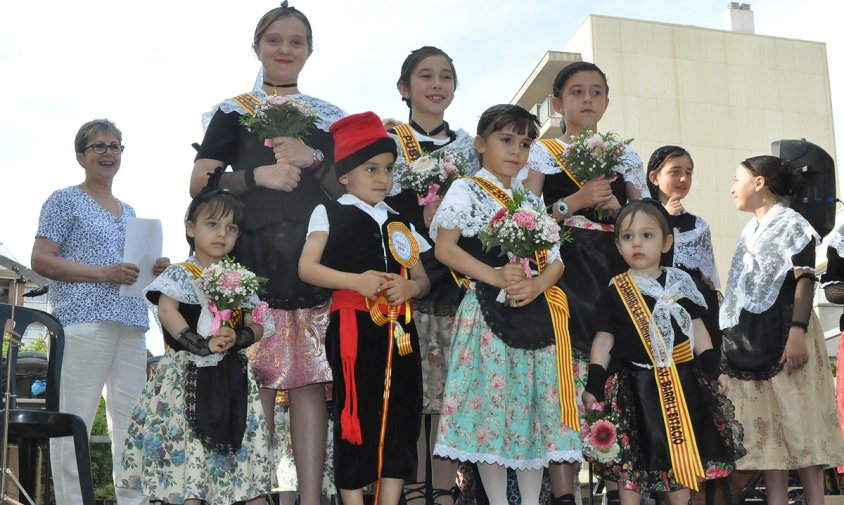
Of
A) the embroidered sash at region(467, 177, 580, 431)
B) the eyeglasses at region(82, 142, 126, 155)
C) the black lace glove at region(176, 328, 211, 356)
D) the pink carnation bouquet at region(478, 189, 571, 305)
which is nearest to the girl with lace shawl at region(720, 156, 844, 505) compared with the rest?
the embroidered sash at region(467, 177, 580, 431)

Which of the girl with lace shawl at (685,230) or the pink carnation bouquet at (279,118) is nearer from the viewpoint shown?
the pink carnation bouquet at (279,118)

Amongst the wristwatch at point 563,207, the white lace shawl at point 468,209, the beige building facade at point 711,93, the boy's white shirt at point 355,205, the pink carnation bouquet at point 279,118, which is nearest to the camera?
the boy's white shirt at point 355,205

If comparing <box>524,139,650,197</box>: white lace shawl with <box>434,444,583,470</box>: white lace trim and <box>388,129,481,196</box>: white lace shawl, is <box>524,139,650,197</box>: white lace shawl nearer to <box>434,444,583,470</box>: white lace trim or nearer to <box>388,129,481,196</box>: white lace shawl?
<box>388,129,481,196</box>: white lace shawl

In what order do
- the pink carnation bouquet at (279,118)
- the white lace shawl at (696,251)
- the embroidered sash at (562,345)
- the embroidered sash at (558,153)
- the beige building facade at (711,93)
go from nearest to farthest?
1. the embroidered sash at (562,345)
2. the pink carnation bouquet at (279,118)
3. the embroidered sash at (558,153)
4. the white lace shawl at (696,251)
5. the beige building facade at (711,93)

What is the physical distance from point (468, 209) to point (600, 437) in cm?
125

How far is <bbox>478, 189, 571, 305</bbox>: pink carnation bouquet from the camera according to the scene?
14.4 feet

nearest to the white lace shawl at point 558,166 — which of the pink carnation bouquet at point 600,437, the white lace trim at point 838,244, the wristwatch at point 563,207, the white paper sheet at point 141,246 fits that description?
the wristwatch at point 563,207

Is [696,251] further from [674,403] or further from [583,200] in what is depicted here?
[674,403]

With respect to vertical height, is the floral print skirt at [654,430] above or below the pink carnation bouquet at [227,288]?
below

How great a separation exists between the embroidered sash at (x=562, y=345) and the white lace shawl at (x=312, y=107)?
3.59 feet

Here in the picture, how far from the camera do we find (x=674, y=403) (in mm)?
4453

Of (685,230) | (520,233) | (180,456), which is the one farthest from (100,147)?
(685,230)

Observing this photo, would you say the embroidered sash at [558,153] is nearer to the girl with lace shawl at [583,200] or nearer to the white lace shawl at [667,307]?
the girl with lace shawl at [583,200]

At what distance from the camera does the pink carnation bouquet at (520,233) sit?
4391 millimetres
